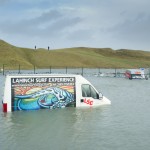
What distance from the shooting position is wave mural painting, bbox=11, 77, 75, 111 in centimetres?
2570

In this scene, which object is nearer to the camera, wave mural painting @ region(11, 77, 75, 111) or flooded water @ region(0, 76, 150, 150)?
flooded water @ region(0, 76, 150, 150)

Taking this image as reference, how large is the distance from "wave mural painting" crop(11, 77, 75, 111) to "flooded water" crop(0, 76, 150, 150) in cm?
46

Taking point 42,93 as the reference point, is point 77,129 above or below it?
below

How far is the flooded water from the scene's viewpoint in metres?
18.2

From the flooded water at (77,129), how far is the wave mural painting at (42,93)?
456 mm

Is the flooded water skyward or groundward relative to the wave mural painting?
groundward

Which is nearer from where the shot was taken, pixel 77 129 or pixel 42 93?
pixel 77 129

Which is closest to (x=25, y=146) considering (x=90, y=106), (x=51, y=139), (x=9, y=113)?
(x=51, y=139)

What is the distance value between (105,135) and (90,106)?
25.4 ft

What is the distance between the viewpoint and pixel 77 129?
21703 millimetres

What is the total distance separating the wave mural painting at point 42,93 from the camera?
25703 millimetres

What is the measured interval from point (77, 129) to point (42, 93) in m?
5.36

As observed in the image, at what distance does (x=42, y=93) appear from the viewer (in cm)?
2627

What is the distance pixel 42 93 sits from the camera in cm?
2627
